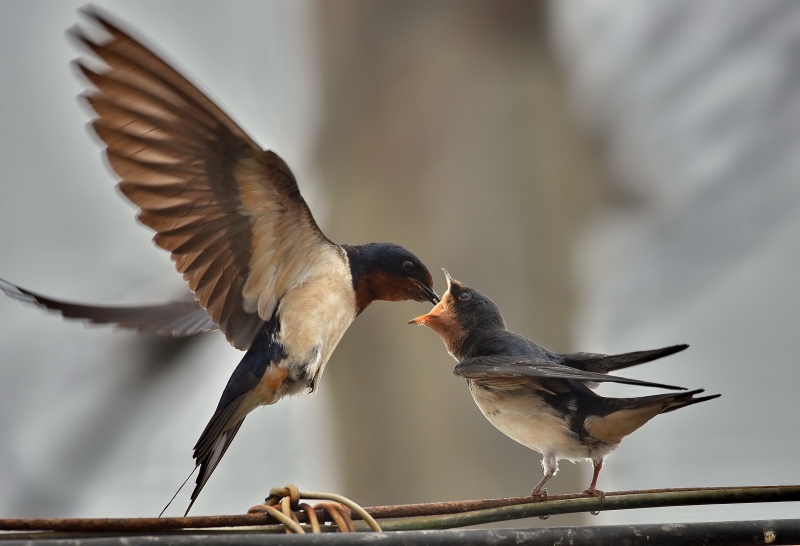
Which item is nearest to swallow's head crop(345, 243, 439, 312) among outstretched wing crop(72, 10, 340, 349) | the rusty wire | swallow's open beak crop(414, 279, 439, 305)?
swallow's open beak crop(414, 279, 439, 305)

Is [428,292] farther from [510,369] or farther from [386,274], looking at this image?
[510,369]

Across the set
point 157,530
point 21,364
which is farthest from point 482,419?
point 157,530

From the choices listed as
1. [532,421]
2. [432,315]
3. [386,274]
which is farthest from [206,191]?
[532,421]

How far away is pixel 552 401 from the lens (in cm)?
148

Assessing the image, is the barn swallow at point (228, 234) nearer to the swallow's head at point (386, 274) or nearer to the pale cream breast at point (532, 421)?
the swallow's head at point (386, 274)

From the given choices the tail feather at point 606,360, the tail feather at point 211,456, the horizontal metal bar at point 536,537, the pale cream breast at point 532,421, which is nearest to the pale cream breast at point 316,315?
the tail feather at point 211,456

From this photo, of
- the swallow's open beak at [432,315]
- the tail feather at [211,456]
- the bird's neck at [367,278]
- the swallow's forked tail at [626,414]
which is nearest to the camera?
the swallow's forked tail at [626,414]

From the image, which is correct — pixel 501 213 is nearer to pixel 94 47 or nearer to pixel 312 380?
pixel 312 380

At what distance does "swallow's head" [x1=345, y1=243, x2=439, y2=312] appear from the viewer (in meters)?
1.59

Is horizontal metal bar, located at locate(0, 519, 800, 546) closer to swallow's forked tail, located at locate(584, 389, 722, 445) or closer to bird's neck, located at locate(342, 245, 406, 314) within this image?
swallow's forked tail, located at locate(584, 389, 722, 445)

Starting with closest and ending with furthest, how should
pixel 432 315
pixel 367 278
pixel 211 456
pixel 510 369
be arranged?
pixel 510 369 < pixel 211 456 < pixel 367 278 < pixel 432 315

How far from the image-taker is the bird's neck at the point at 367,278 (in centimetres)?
158

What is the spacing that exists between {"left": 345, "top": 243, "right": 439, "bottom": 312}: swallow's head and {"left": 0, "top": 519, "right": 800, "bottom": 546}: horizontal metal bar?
2.61 ft

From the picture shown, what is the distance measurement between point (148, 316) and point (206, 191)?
428 millimetres
